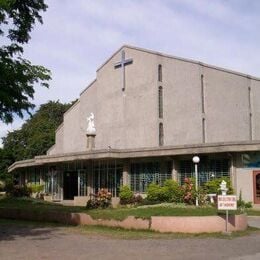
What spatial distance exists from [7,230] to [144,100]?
2467 cm

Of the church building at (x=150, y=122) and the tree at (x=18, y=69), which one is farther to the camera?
the church building at (x=150, y=122)

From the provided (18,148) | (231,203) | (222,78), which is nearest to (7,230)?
(231,203)

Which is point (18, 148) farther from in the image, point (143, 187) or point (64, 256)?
point (64, 256)

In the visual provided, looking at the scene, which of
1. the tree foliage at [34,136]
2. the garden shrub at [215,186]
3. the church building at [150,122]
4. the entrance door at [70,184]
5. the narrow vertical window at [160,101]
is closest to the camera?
the garden shrub at [215,186]

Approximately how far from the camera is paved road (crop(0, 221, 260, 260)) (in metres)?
13.3

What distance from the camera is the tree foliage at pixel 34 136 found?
70.6m

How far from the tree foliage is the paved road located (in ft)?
166

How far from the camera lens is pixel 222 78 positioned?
4184 centimetres

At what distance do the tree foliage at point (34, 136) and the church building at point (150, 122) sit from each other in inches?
868

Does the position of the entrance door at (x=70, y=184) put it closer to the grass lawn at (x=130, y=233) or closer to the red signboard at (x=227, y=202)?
the grass lawn at (x=130, y=233)

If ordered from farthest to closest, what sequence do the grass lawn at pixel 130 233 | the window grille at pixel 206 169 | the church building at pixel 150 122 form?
the church building at pixel 150 122 < the window grille at pixel 206 169 < the grass lawn at pixel 130 233

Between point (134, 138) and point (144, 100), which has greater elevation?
point (144, 100)

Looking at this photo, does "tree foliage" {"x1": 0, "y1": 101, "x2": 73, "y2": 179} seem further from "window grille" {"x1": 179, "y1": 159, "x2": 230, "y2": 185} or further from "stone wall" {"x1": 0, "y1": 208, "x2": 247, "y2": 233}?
"stone wall" {"x1": 0, "y1": 208, "x2": 247, "y2": 233}

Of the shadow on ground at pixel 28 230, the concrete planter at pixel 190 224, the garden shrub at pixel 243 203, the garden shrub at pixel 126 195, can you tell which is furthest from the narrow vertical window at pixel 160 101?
the concrete planter at pixel 190 224
